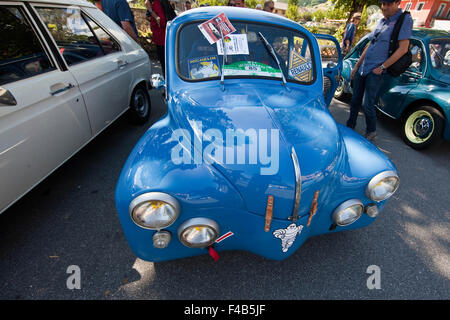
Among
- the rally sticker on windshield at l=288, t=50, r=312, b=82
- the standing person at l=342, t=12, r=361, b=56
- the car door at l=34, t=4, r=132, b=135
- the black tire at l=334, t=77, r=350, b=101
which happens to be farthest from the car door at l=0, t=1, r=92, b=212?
the standing person at l=342, t=12, r=361, b=56

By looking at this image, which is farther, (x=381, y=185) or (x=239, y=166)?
(x=381, y=185)

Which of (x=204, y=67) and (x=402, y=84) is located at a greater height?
(x=204, y=67)

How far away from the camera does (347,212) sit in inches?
63.9

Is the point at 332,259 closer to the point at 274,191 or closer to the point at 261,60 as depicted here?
the point at 274,191

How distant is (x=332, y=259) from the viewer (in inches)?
78.6

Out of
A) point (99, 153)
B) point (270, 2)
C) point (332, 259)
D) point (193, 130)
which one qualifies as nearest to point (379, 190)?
point (332, 259)

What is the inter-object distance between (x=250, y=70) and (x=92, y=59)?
199 cm

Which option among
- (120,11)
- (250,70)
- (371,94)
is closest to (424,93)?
(371,94)

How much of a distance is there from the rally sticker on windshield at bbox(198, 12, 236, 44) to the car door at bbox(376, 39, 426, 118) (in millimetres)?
3199

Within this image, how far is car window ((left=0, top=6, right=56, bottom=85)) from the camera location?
1.97 metres

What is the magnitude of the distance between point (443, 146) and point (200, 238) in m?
4.54

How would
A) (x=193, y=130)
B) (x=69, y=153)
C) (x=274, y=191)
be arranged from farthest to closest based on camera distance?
(x=69, y=153) → (x=193, y=130) → (x=274, y=191)

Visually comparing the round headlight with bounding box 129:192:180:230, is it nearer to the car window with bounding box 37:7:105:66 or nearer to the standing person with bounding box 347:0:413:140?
the car window with bounding box 37:7:105:66

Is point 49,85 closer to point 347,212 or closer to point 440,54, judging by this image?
point 347,212
